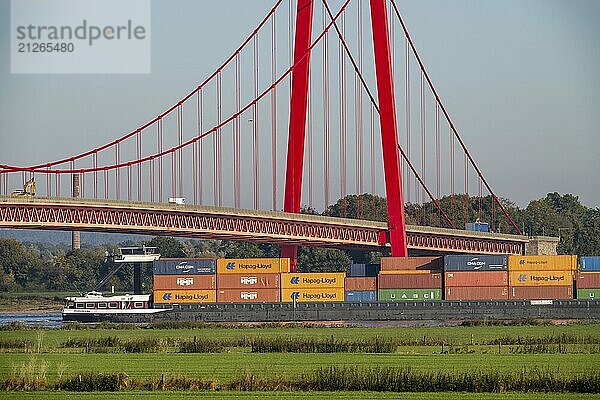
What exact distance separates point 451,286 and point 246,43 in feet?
76.8

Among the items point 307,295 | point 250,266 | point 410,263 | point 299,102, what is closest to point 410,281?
point 410,263

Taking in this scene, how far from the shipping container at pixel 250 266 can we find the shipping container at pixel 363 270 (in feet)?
23.3

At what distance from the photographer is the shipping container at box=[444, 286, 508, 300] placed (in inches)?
3927

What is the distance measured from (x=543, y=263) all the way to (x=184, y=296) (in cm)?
2549

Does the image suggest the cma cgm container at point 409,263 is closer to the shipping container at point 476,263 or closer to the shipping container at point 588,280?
the shipping container at point 476,263

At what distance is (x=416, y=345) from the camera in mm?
59406

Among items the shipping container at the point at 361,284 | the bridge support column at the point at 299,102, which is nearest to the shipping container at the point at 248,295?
the shipping container at the point at 361,284

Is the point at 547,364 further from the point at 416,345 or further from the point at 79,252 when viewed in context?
the point at 79,252

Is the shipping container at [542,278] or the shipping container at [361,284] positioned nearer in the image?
the shipping container at [542,278]

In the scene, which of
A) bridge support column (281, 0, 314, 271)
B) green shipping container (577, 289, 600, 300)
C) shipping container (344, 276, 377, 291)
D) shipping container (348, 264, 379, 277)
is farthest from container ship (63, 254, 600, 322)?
bridge support column (281, 0, 314, 271)

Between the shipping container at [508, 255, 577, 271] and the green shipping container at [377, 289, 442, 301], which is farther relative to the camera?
the green shipping container at [377, 289, 442, 301]

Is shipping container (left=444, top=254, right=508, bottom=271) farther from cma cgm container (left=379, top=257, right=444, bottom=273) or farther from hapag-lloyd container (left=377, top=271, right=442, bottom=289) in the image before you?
cma cgm container (left=379, top=257, right=444, bottom=273)

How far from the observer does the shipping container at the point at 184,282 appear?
9944cm

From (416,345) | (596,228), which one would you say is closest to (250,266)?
(416,345)
